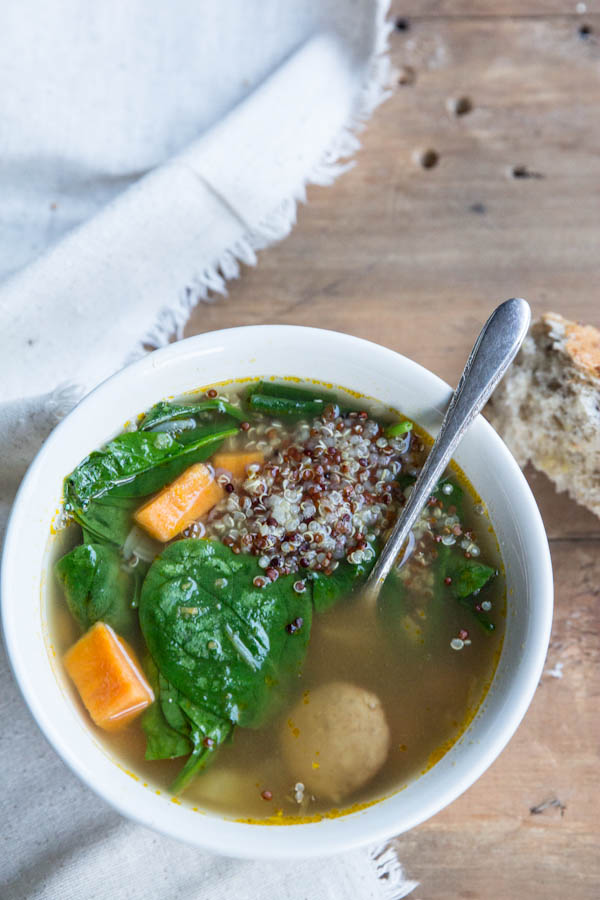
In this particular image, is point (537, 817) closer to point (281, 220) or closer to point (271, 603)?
point (271, 603)

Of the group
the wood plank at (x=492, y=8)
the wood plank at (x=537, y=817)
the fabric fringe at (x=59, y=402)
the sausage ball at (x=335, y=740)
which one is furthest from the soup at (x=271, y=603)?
the wood plank at (x=492, y=8)

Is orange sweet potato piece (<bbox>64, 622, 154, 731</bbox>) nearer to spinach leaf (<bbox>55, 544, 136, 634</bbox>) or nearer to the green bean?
spinach leaf (<bbox>55, 544, 136, 634</bbox>)

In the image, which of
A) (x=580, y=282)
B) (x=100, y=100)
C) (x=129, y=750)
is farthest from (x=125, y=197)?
(x=129, y=750)

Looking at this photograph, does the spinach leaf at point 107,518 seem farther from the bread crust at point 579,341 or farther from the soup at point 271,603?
the bread crust at point 579,341

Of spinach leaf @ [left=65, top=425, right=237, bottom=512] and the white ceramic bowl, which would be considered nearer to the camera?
the white ceramic bowl

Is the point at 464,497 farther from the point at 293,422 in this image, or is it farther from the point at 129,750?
the point at 129,750

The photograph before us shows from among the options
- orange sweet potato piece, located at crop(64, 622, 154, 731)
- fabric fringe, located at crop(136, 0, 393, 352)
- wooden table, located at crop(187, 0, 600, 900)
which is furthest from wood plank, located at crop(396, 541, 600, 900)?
fabric fringe, located at crop(136, 0, 393, 352)

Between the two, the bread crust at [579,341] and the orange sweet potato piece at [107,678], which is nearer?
the orange sweet potato piece at [107,678]
